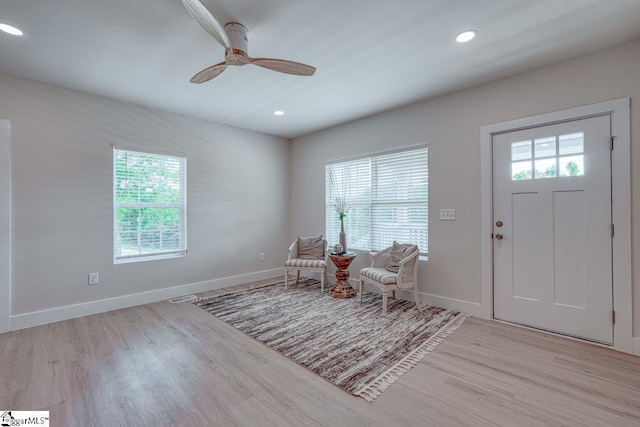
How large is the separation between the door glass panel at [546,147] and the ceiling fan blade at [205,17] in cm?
299

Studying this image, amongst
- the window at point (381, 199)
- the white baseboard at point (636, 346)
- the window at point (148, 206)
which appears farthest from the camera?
the window at point (381, 199)

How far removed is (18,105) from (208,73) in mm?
2298

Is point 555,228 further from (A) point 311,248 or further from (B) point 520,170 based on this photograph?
(A) point 311,248

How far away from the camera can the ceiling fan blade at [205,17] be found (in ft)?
5.20

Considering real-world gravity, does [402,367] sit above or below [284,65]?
below

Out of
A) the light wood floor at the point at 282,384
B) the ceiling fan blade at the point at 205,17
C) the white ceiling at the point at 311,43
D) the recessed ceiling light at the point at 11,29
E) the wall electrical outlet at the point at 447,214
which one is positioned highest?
the white ceiling at the point at 311,43

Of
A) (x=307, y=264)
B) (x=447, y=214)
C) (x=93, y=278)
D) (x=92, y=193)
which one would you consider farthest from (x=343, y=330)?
(x=92, y=193)

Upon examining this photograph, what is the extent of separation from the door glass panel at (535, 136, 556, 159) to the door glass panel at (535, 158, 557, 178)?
2.3 inches

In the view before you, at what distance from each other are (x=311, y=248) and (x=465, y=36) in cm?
333

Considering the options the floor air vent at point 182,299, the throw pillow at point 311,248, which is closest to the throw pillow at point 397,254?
the throw pillow at point 311,248

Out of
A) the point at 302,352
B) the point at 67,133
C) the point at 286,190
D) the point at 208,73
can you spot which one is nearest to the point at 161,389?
the point at 302,352

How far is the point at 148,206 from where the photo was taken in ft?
12.8

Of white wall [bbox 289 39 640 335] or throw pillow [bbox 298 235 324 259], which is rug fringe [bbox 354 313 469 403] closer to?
white wall [bbox 289 39 640 335]

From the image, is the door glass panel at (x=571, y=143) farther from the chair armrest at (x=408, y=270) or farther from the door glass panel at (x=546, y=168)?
the chair armrest at (x=408, y=270)
